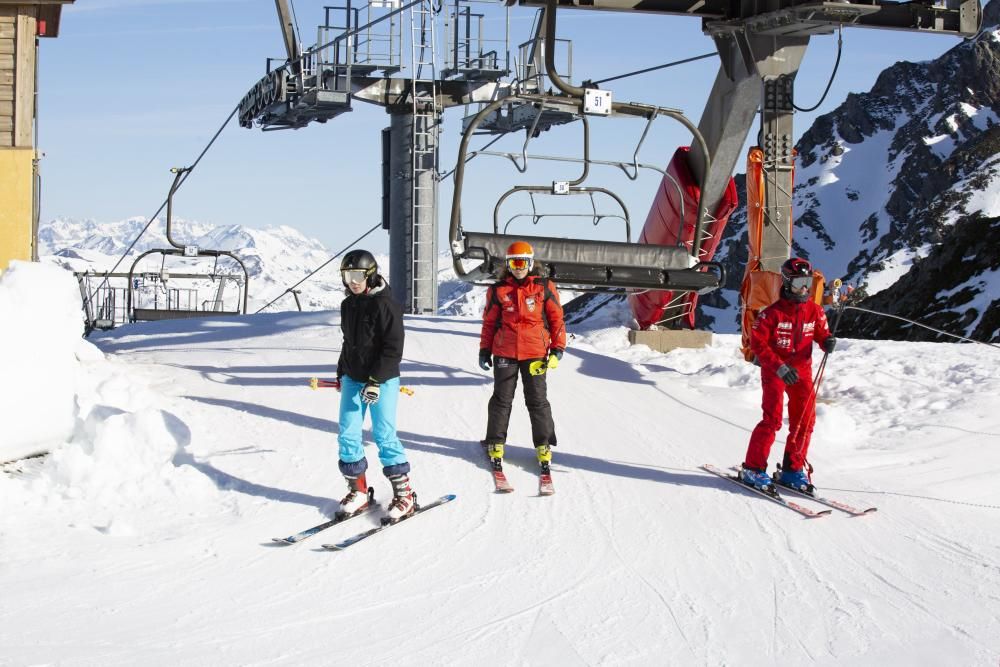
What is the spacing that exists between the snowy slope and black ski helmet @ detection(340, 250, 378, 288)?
153 cm

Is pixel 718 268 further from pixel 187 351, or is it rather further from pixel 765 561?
pixel 187 351

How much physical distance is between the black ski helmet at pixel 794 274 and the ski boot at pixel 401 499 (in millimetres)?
2956

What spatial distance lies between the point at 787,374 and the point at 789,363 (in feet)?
0.80

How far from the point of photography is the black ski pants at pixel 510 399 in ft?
27.1

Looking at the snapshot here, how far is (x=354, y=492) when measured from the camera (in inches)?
288

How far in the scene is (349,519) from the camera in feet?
23.6

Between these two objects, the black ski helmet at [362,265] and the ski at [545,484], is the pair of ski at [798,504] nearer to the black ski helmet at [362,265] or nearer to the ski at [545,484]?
the ski at [545,484]

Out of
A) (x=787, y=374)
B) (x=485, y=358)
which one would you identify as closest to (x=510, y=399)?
(x=485, y=358)

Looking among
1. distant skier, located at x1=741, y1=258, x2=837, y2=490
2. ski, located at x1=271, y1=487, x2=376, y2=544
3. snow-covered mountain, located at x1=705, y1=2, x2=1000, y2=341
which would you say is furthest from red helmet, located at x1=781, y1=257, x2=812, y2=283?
snow-covered mountain, located at x1=705, y1=2, x2=1000, y2=341

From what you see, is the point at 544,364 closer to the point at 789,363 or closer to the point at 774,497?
the point at 789,363

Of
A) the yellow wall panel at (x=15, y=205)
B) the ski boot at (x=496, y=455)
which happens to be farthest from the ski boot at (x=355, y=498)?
the yellow wall panel at (x=15, y=205)

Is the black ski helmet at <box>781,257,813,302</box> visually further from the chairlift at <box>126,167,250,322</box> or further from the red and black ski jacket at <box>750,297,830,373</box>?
the chairlift at <box>126,167,250,322</box>

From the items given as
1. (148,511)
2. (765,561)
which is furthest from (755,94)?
(148,511)

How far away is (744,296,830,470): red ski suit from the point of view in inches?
314
